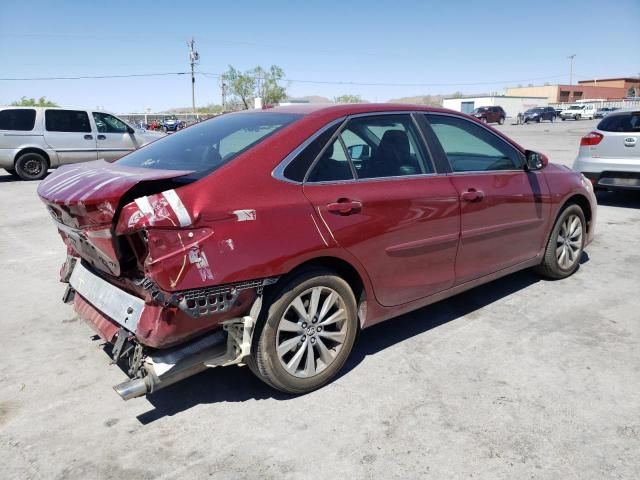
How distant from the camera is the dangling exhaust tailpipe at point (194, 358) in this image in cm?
271

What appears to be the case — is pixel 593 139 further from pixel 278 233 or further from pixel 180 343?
pixel 180 343

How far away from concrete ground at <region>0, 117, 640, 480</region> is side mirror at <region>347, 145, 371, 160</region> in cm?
135

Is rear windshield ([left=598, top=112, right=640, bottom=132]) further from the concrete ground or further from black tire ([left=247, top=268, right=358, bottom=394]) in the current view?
black tire ([left=247, top=268, right=358, bottom=394])

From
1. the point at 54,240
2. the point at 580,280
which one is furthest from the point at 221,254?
the point at 54,240

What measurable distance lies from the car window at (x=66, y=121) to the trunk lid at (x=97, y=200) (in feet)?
39.2

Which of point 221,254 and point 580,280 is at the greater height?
point 221,254

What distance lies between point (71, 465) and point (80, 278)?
1263mm

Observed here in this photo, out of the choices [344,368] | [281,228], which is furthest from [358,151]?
[344,368]

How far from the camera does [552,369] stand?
136 inches

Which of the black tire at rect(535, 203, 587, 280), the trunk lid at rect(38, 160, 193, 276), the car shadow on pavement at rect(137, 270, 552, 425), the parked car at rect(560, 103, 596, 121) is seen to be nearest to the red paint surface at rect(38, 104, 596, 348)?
the trunk lid at rect(38, 160, 193, 276)

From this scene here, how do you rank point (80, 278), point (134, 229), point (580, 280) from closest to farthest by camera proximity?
point (134, 229)
point (80, 278)
point (580, 280)

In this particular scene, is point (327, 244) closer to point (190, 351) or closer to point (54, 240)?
point (190, 351)

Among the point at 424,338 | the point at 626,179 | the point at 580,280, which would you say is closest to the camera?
the point at 424,338

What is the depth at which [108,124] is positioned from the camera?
47.1 feet
